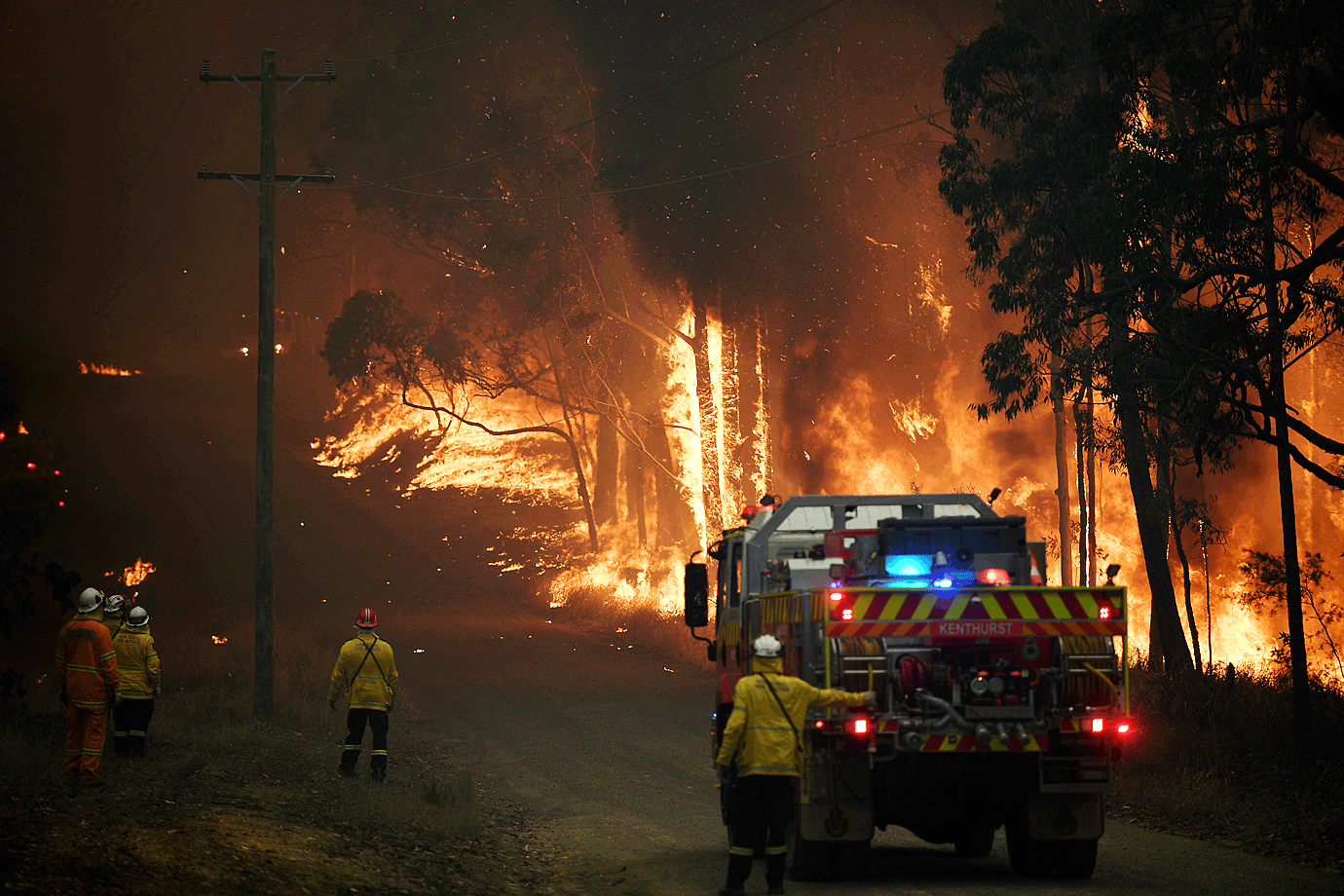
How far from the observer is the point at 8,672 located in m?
14.8

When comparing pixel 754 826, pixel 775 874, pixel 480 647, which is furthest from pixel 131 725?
pixel 480 647

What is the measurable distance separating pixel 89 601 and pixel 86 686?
0.81 m

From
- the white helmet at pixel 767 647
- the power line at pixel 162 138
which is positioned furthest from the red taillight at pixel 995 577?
the power line at pixel 162 138

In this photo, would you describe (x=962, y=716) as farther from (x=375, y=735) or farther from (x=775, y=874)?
(x=375, y=735)

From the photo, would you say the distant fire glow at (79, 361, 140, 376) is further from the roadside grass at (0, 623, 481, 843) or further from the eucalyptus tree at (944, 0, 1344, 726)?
the eucalyptus tree at (944, 0, 1344, 726)

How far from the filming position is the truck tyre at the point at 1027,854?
Answer: 8.91 meters

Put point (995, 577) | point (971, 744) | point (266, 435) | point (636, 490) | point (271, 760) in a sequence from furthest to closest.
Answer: point (636, 490), point (266, 435), point (271, 760), point (995, 577), point (971, 744)

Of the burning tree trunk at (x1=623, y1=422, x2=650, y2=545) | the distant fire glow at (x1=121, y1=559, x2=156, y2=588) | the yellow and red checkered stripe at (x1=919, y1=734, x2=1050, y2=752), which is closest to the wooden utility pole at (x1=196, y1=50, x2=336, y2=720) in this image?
the yellow and red checkered stripe at (x1=919, y1=734, x2=1050, y2=752)

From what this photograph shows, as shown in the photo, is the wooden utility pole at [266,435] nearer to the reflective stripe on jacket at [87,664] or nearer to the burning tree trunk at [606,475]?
the reflective stripe on jacket at [87,664]

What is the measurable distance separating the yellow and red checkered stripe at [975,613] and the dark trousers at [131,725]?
8.57 metres

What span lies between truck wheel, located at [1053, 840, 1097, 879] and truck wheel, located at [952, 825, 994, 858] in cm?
89

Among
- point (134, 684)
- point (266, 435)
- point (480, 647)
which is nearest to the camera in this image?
point (134, 684)

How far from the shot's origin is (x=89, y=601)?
1198 cm

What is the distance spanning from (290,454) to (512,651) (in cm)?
3664
